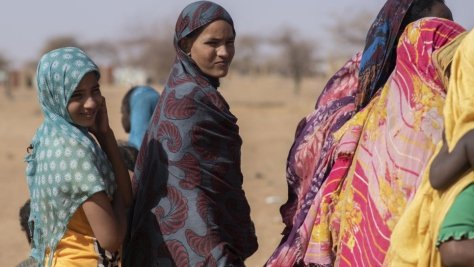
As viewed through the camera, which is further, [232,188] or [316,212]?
[232,188]

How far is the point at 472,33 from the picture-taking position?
Answer: 263 cm

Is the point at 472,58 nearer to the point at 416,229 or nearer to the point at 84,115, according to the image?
the point at 416,229

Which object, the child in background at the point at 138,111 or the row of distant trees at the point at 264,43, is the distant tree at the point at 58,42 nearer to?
the row of distant trees at the point at 264,43

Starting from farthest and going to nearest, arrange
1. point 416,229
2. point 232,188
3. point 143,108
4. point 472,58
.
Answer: point 143,108 → point 232,188 → point 416,229 → point 472,58

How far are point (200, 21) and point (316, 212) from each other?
36.8 inches

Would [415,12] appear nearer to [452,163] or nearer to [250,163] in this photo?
[452,163]

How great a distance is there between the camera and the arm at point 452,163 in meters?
2.64

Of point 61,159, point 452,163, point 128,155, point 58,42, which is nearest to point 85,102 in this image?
point 61,159

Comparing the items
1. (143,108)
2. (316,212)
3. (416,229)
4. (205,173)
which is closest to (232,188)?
(205,173)

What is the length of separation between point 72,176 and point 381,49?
1249mm

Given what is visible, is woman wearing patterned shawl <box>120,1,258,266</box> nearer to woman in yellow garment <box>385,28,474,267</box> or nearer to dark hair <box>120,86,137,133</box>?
woman in yellow garment <box>385,28,474,267</box>

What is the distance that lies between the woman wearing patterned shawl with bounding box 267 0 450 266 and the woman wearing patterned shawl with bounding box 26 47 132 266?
0.71 metres

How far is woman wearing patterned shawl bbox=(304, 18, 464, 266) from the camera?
116 inches

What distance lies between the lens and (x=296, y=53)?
168 feet
